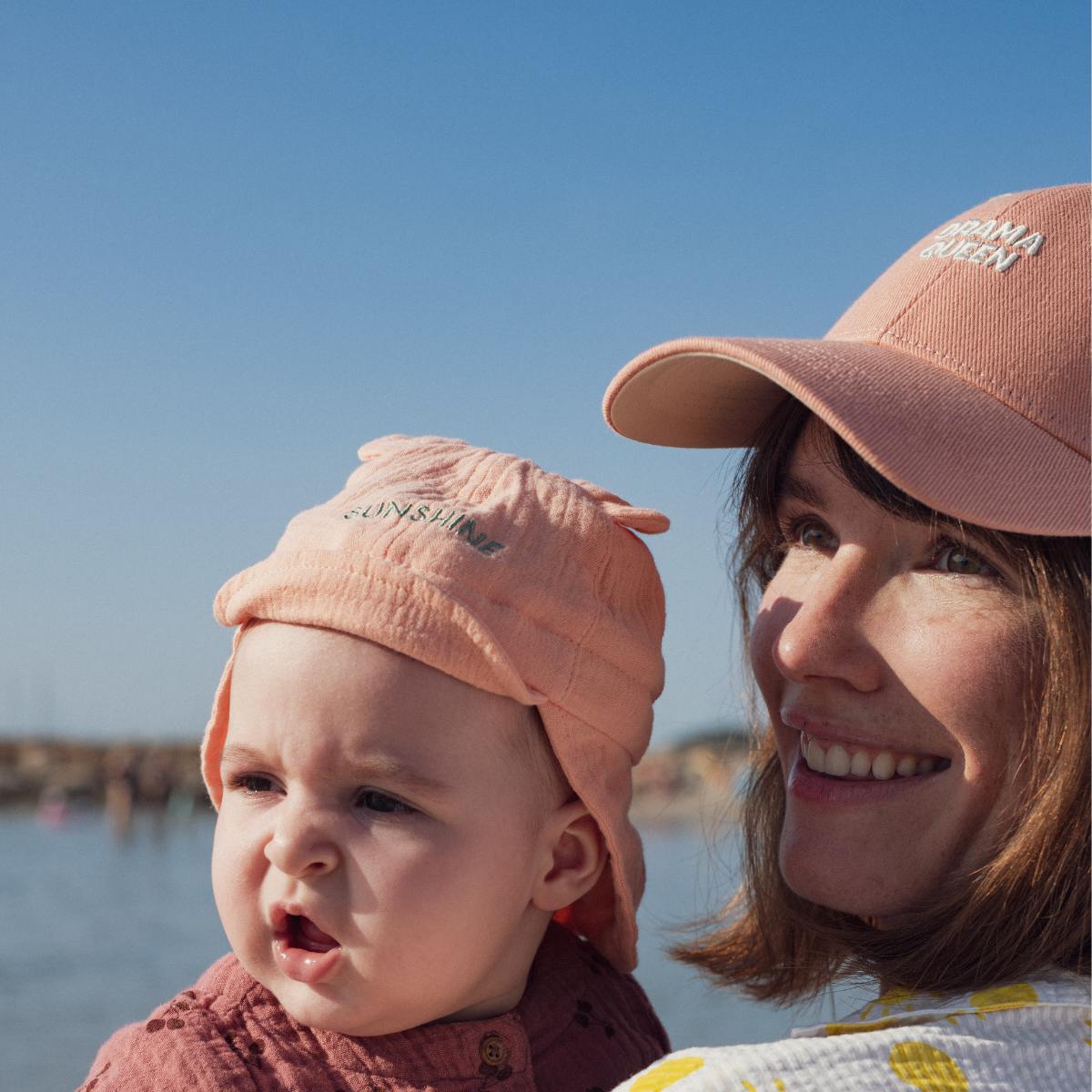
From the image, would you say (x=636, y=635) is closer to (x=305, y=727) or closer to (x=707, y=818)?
(x=305, y=727)

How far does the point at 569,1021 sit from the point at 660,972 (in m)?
8.85

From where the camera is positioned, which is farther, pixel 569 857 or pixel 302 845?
pixel 569 857

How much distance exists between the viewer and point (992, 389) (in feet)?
5.69

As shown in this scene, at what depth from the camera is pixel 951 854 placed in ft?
5.74

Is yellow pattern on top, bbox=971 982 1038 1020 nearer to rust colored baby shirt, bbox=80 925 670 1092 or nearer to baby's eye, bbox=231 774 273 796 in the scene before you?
rust colored baby shirt, bbox=80 925 670 1092

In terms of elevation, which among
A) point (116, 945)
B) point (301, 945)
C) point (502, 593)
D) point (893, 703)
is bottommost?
point (116, 945)

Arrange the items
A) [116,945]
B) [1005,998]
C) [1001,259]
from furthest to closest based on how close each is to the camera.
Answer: [116,945]
[1001,259]
[1005,998]

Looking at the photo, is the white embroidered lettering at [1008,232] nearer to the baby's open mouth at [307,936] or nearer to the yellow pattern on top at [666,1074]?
the yellow pattern on top at [666,1074]

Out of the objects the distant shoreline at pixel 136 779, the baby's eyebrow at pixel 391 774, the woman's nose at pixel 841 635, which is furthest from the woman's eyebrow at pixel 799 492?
the distant shoreline at pixel 136 779

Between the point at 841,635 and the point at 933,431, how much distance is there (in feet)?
1.03

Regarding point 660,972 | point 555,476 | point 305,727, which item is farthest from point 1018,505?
point 660,972

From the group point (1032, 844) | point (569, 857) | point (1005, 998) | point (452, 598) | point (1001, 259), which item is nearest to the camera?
point (1005, 998)

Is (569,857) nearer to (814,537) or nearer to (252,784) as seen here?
(252,784)

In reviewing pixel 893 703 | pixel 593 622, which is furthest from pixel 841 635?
pixel 593 622
